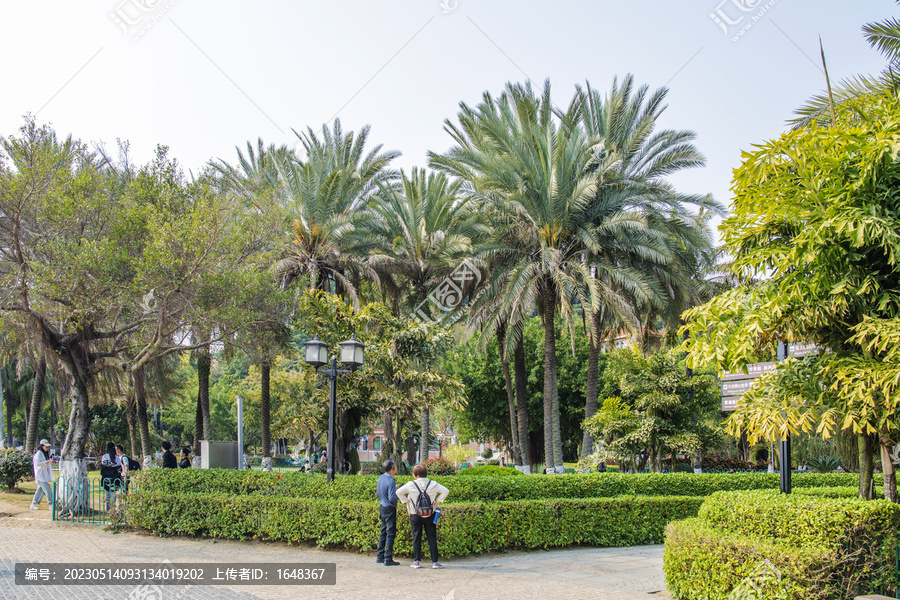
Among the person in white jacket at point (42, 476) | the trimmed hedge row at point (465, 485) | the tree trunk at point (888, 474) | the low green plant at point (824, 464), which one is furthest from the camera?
the low green plant at point (824, 464)

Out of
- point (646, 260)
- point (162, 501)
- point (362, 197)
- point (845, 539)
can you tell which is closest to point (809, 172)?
point (845, 539)

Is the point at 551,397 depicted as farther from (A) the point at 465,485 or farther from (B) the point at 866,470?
(B) the point at 866,470

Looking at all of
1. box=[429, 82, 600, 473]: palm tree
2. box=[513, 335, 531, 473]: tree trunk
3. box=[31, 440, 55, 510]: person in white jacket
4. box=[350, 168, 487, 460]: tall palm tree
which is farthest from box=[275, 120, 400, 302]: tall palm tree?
box=[31, 440, 55, 510]: person in white jacket

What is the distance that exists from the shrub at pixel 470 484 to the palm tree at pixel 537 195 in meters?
6.04

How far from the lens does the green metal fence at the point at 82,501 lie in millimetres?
14438

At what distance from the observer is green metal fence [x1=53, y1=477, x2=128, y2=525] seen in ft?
47.4

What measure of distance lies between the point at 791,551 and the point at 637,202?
15.9 meters

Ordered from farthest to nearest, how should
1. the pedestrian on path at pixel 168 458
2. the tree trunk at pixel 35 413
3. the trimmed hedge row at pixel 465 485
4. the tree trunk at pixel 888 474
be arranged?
the tree trunk at pixel 35 413 < the pedestrian on path at pixel 168 458 < the trimmed hedge row at pixel 465 485 < the tree trunk at pixel 888 474

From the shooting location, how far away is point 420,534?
978cm

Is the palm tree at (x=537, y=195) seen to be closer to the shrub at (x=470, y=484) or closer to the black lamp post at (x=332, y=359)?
the shrub at (x=470, y=484)

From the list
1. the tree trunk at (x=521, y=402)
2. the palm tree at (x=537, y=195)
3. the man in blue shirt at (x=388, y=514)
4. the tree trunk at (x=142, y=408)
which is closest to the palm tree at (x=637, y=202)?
the palm tree at (x=537, y=195)

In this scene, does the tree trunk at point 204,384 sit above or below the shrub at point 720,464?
above

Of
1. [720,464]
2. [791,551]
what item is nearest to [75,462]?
[791,551]

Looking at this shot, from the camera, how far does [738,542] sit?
22.0 feet
